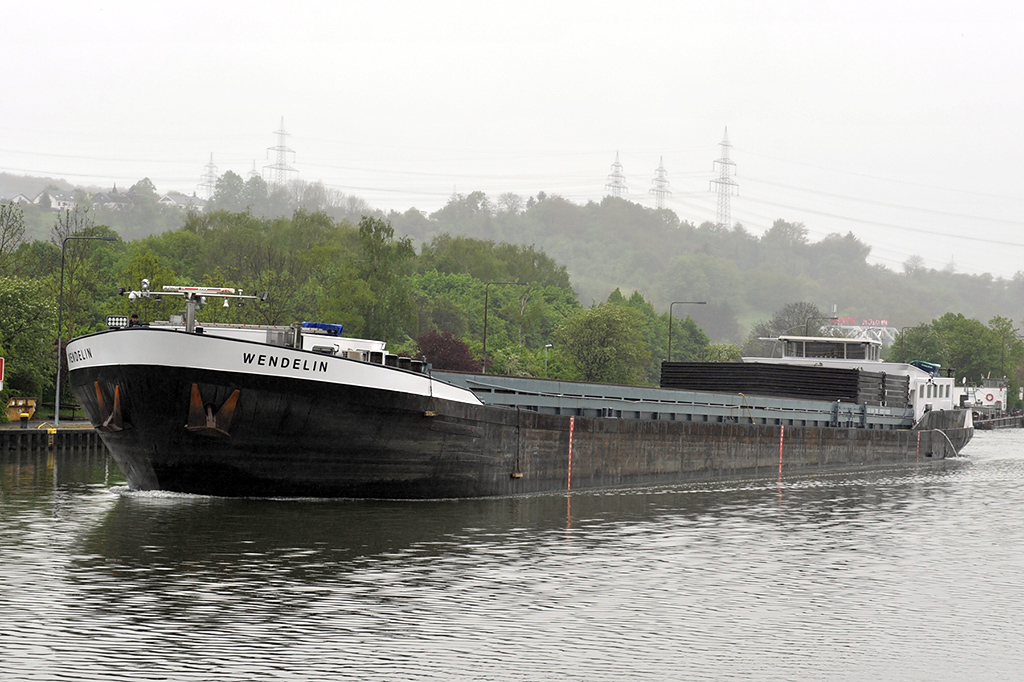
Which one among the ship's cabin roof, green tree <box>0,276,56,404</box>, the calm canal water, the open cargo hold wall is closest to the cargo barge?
the calm canal water

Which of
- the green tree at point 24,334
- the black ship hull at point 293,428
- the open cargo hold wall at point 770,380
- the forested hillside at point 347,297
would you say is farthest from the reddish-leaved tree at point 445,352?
the black ship hull at point 293,428

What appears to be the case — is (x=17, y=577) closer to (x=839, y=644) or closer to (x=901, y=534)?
(x=839, y=644)

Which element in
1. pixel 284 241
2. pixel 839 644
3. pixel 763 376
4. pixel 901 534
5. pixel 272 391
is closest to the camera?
pixel 839 644

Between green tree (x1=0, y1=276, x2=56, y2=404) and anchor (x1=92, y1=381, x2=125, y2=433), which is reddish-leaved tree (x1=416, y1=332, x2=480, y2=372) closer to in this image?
green tree (x1=0, y1=276, x2=56, y2=404)

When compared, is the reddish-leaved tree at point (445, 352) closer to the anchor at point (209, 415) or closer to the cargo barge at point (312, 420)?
the cargo barge at point (312, 420)

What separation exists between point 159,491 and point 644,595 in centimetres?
1533

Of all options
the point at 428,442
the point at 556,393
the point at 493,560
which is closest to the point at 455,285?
the point at 556,393

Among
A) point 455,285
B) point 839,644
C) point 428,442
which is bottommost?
point 839,644

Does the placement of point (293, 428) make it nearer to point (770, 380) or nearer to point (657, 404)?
point (657, 404)

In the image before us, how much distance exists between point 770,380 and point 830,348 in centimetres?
851

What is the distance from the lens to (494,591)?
20.0 meters

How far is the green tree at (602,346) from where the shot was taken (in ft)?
335

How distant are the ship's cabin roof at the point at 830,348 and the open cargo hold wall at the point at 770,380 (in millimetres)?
5406

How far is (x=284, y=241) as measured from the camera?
129 meters
